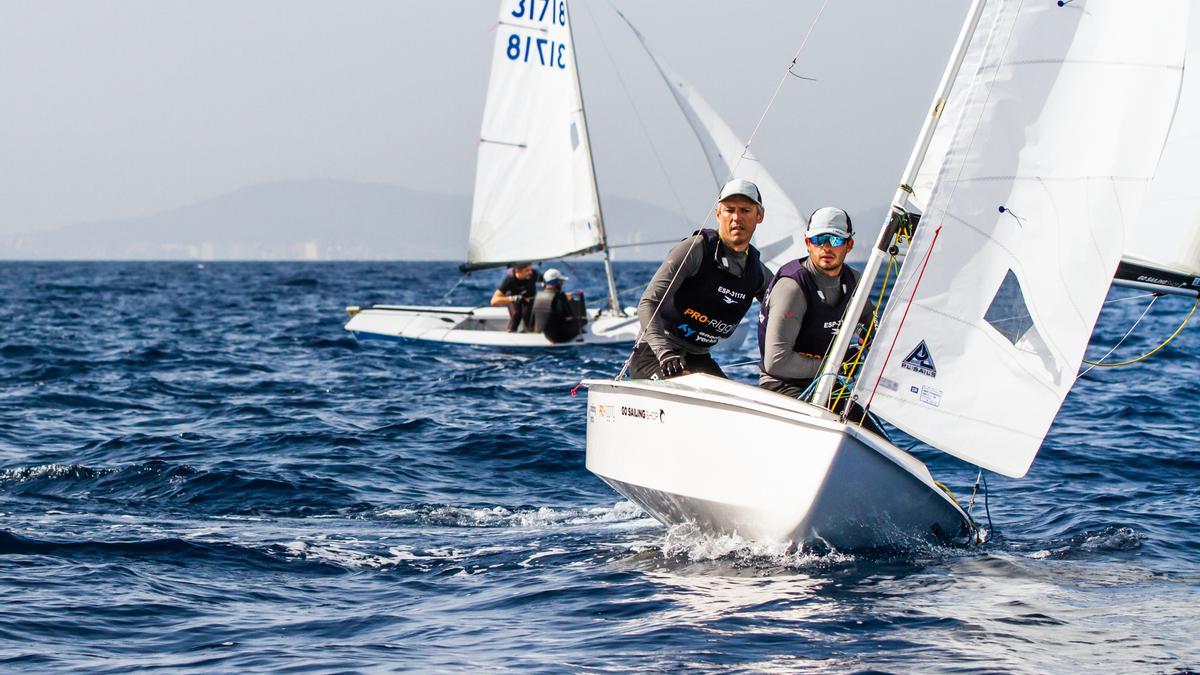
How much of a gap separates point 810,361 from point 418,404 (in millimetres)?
8239

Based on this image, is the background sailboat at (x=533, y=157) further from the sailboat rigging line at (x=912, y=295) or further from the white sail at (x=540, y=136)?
the sailboat rigging line at (x=912, y=295)

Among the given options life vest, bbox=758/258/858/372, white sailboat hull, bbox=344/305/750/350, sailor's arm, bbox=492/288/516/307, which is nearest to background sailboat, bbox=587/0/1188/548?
life vest, bbox=758/258/858/372

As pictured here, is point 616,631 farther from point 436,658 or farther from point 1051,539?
point 1051,539

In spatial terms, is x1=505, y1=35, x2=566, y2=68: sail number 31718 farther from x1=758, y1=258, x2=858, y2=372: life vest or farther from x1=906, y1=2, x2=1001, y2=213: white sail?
x1=758, y1=258, x2=858, y2=372: life vest

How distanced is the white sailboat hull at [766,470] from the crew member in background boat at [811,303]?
38 centimetres

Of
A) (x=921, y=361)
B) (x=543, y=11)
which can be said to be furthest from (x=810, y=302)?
(x=543, y=11)

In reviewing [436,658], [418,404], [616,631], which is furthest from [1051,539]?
[418,404]

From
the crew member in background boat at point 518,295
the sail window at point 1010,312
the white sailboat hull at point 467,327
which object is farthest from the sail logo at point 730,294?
the crew member in background boat at point 518,295

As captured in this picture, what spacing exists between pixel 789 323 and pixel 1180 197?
2629mm

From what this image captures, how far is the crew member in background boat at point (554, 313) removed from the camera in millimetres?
20203

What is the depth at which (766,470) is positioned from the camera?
639cm

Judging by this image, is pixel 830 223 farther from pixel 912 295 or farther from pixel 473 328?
pixel 473 328

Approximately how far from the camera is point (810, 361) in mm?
7027

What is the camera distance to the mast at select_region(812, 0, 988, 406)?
662 centimetres
